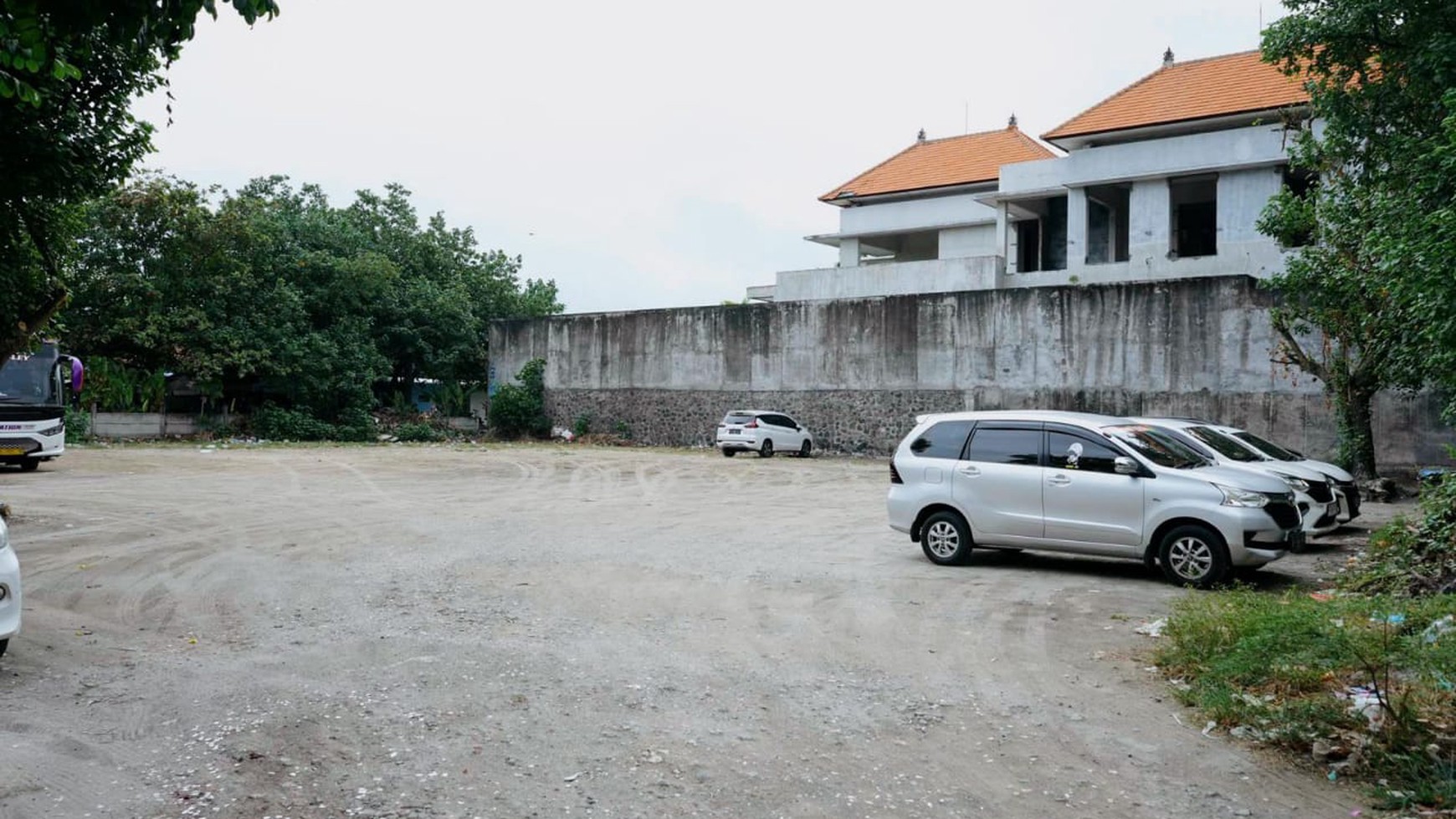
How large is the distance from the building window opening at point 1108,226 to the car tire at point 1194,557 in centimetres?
2587

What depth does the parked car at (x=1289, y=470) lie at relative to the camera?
12.2 m

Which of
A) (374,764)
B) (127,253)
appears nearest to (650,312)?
(127,253)

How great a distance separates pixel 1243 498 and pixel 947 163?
32.1 metres

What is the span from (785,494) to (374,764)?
14840 mm

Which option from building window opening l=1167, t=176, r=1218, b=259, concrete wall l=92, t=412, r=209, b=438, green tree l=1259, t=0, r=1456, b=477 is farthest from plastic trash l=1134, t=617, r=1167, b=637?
concrete wall l=92, t=412, r=209, b=438

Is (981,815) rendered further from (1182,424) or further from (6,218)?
(6,218)

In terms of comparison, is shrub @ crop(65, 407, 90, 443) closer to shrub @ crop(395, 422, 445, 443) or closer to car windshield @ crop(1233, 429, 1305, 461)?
shrub @ crop(395, 422, 445, 443)

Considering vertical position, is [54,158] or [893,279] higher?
[893,279]

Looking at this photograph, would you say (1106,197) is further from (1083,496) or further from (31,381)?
(31,381)

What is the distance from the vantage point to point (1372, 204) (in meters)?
13.3

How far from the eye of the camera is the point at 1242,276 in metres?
24.8

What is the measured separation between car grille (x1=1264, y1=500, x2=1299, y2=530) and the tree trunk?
11914 millimetres

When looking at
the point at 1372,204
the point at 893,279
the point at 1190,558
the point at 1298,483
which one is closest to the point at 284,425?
the point at 893,279

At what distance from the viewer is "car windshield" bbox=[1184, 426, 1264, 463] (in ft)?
42.3
